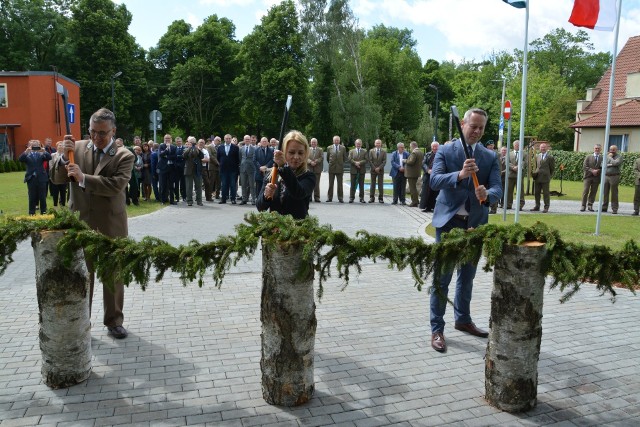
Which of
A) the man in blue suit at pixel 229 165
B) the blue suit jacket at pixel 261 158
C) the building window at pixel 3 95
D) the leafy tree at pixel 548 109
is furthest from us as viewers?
the leafy tree at pixel 548 109

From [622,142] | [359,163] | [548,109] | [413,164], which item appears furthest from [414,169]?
[548,109]

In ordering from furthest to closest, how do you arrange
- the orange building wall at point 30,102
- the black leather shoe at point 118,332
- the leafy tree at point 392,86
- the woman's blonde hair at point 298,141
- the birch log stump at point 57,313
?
the leafy tree at point 392,86 < the orange building wall at point 30,102 < the black leather shoe at point 118,332 < the woman's blonde hair at point 298,141 < the birch log stump at point 57,313

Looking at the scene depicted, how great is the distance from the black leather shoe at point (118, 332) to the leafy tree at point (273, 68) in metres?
44.9

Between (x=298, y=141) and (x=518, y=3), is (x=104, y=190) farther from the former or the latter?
(x=518, y=3)

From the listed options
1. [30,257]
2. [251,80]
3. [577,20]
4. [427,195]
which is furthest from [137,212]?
[251,80]

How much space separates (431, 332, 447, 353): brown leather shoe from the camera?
5.50 m

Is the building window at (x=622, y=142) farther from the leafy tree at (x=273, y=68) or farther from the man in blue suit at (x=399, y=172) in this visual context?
the man in blue suit at (x=399, y=172)

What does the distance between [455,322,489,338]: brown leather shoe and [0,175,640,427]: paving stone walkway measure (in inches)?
4.5

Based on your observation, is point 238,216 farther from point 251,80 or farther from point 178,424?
point 251,80

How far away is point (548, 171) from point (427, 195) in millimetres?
4154

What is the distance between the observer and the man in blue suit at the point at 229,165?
18.6m

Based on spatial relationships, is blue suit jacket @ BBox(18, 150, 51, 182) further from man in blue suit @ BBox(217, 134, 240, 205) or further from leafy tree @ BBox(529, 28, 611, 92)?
leafy tree @ BBox(529, 28, 611, 92)

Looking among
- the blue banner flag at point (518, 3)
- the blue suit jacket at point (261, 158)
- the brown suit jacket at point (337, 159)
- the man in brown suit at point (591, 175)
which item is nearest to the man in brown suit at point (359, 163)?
the brown suit jacket at point (337, 159)

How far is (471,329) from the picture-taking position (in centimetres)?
602
